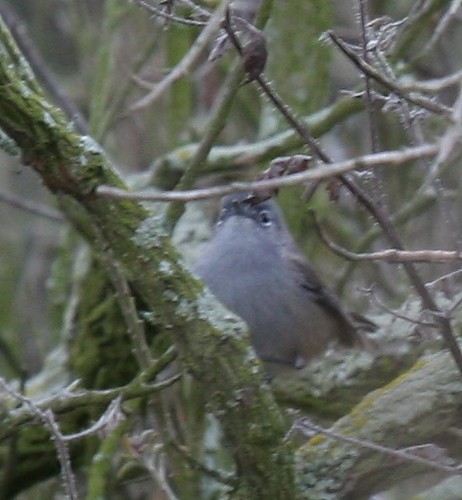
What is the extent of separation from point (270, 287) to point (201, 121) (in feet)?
5.51

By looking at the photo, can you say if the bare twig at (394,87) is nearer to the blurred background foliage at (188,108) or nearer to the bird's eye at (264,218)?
the blurred background foliage at (188,108)

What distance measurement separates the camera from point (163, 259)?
213 cm

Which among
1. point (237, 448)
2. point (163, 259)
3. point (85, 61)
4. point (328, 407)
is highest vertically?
point (85, 61)

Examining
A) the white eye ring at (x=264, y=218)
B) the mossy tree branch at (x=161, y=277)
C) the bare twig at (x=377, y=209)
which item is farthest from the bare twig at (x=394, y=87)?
the white eye ring at (x=264, y=218)

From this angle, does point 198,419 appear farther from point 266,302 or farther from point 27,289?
point 27,289

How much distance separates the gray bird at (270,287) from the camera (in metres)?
3.97

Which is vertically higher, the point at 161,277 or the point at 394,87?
the point at 394,87

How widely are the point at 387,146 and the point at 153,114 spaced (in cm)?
119

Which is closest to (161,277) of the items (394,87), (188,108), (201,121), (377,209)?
(377,209)

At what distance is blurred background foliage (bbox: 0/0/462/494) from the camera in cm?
440

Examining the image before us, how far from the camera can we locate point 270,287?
4.07 m

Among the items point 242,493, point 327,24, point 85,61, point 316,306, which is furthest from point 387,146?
point 242,493

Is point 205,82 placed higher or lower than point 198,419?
higher

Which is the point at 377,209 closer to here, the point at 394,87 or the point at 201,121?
the point at 394,87
